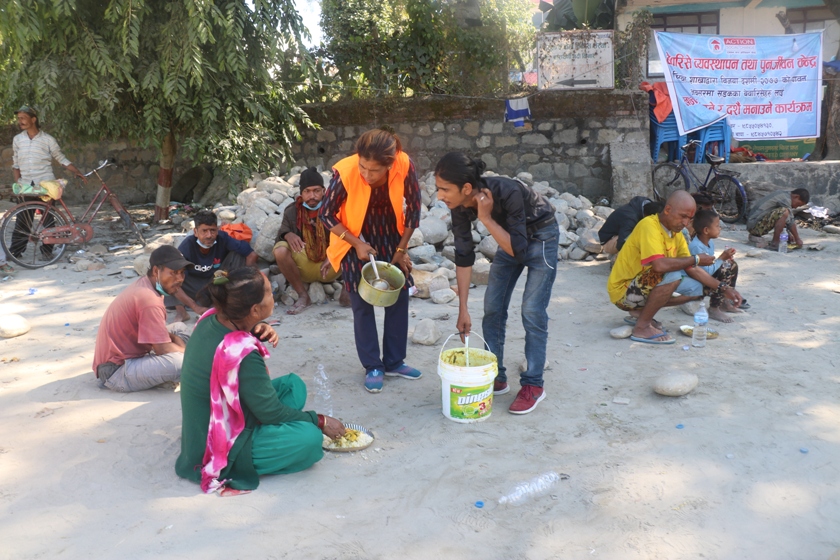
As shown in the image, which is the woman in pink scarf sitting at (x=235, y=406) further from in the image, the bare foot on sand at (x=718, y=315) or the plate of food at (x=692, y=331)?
the bare foot on sand at (x=718, y=315)

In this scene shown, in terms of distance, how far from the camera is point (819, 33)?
10086 millimetres

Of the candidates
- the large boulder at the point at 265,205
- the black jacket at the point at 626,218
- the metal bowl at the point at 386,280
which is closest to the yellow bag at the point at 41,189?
the large boulder at the point at 265,205

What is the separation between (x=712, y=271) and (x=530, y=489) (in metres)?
3.25

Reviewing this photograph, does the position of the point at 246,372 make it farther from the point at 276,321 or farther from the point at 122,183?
the point at 122,183

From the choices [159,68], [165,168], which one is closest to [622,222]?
[159,68]

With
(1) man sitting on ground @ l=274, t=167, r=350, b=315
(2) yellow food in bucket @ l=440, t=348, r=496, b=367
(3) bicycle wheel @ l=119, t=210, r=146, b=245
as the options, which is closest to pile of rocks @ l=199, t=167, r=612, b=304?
(1) man sitting on ground @ l=274, t=167, r=350, b=315

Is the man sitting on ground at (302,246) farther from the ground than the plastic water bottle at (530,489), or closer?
farther from the ground

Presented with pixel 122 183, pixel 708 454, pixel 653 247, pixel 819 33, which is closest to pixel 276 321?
pixel 653 247

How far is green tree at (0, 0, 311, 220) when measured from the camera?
7393 mm

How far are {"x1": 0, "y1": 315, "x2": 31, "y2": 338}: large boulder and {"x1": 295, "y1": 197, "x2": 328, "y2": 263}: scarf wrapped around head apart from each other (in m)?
2.32

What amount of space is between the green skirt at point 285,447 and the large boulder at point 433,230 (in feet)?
13.4

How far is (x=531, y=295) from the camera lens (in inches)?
149

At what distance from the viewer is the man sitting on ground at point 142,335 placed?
3871mm

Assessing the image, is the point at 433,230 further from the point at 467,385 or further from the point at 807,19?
the point at 807,19
